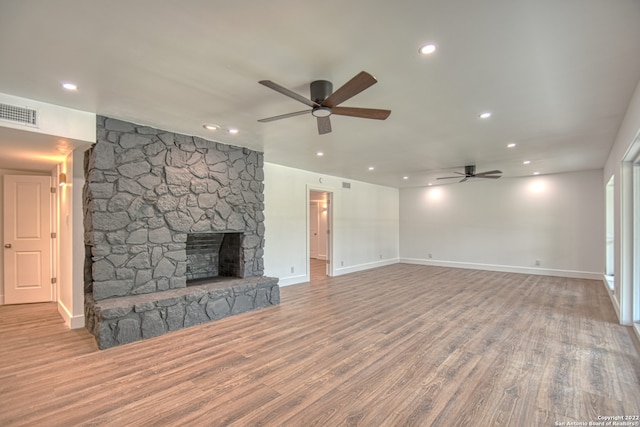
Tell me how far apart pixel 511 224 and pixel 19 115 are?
9.62 metres

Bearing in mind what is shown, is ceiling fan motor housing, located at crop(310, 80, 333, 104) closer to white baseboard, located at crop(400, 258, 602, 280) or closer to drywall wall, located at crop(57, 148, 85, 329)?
drywall wall, located at crop(57, 148, 85, 329)

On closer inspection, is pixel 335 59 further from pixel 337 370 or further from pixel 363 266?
pixel 363 266

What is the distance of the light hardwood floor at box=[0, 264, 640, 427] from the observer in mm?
2148

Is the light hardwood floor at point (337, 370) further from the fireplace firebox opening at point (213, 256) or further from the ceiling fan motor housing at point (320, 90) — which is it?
the ceiling fan motor housing at point (320, 90)

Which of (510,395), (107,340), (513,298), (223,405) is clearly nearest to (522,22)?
(510,395)

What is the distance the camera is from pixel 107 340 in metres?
3.24

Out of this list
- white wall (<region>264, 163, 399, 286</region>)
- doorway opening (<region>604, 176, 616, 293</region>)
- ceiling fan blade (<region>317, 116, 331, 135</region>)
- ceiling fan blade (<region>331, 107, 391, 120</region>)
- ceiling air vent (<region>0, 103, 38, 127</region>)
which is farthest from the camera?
white wall (<region>264, 163, 399, 286</region>)

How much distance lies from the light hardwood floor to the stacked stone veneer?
0.90ft

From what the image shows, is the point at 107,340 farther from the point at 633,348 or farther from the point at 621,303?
the point at 621,303

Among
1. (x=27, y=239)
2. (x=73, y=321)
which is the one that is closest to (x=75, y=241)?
(x=73, y=321)

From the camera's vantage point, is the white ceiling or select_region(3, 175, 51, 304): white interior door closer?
the white ceiling

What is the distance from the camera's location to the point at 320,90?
259 centimetres

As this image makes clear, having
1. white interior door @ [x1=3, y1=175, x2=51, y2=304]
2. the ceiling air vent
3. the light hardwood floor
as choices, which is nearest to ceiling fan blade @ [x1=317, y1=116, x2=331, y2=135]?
the light hardwood floor

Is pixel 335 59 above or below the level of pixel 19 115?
above
